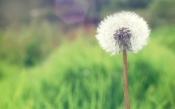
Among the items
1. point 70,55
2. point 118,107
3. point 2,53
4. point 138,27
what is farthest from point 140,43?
point 2,53

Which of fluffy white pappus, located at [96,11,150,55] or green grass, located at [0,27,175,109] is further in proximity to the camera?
green grass, located at [0,27,175,109]

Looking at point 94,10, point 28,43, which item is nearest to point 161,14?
point 94,10

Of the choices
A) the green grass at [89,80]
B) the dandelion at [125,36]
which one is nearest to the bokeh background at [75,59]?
the green grass at [89,80]

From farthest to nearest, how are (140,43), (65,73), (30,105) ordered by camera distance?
(65,73)
(30,105)
(140,43)

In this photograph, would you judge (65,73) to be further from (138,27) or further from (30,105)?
(138,27)

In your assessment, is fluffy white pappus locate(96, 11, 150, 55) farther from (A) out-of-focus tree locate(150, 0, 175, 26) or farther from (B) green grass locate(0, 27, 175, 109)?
(A) out-of-focus tree locate(150, 0, 175, 26)

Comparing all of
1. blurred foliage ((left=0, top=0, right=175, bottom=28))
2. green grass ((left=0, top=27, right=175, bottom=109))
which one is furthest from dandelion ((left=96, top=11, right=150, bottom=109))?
blurred foliage ((left=0, top=0, right=175, bottom=28))

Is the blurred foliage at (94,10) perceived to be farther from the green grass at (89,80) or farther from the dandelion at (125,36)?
the dandelion at (125,36)
